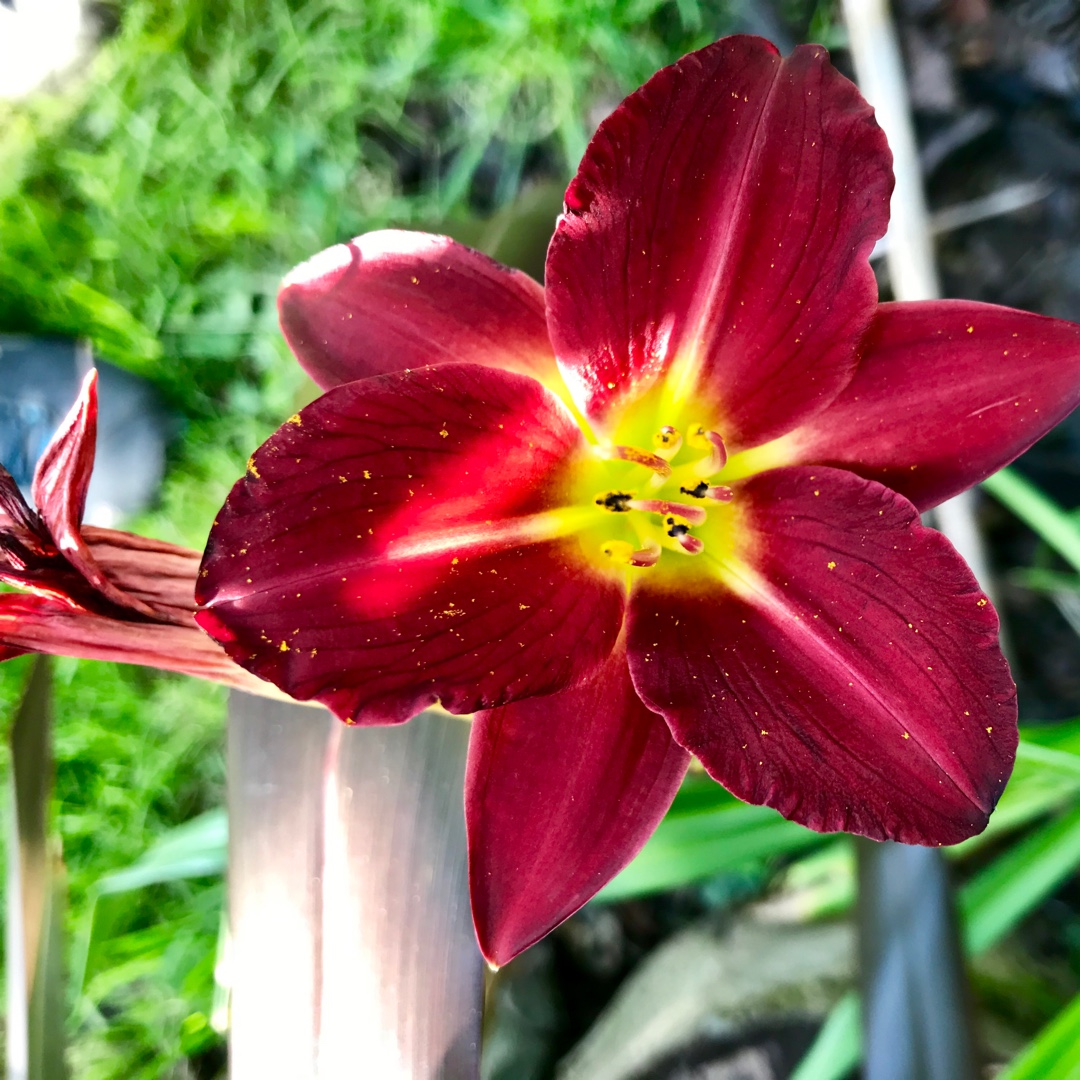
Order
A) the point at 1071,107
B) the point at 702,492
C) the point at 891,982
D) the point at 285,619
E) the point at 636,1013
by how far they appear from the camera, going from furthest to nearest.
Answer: the point at 1071,107
the point at 636,1013
the point at 891,982
the point at 702,492
the point at 285,619

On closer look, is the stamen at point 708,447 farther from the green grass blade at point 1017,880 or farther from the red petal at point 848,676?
the green grass blade at point 1017,880

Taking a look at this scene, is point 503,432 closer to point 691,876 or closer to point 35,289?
point 691,876

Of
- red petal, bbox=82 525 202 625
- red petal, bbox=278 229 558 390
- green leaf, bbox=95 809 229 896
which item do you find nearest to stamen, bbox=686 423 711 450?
red petal, bbox=278 229 558 390

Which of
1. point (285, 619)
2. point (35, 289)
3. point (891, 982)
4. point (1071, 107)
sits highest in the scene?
point (1071, 107)

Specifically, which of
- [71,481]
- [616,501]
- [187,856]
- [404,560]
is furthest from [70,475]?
[187,856]

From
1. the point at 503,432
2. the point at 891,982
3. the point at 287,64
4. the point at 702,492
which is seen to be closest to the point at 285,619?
the point at 503,432

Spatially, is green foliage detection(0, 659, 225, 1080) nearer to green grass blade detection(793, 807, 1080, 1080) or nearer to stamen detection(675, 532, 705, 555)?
green grass blade detection(793, 807, 1080, 1080)

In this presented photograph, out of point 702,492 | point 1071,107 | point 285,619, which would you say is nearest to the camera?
point 285,619

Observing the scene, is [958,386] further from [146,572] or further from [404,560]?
[146,572]
